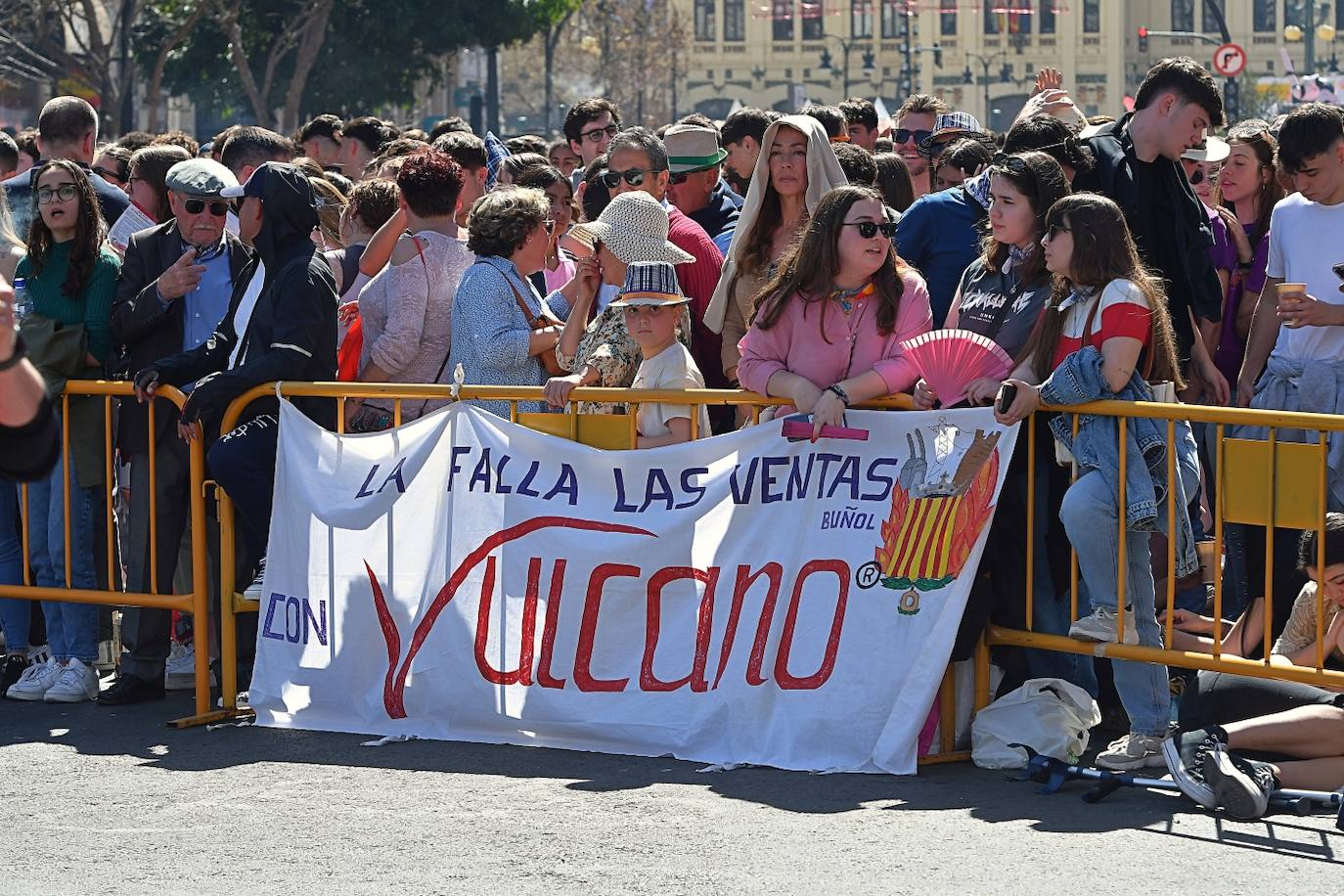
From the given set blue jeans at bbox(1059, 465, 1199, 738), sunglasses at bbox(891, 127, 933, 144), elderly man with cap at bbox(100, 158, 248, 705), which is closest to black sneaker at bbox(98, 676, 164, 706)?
elderly man with cap at bbox(100, 158, 248, 705)

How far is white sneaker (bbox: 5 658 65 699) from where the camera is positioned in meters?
8.02

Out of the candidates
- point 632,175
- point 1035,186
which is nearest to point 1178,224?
point 1035,186

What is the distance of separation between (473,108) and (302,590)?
4520 cm

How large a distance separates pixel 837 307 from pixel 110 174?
20.1 ft

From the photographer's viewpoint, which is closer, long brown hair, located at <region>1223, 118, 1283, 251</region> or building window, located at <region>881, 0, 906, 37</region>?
long brown hair, located at <region>1223, 118, 1283, 251</region>

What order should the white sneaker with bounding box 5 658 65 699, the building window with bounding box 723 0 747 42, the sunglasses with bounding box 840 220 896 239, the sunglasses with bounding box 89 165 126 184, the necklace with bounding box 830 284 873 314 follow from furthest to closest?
the building window with bounding box 723 0 747 42 < the sunglasses with bounding box 89 165 126 184 < the white sneaker with bounding box 5 658 65 699 < the necklace with bounding box 830 284 873 314 < the sunglasses with bounding box 840 220 896 239

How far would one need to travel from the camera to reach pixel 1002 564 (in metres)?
6.77

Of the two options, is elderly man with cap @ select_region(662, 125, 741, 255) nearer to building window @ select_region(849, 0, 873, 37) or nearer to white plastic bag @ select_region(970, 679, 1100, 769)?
white plastic bag @ select_region(970, 679, 1100, 769)

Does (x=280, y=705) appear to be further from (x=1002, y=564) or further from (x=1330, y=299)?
(x=1330, y=299)

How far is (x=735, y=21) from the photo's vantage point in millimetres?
120438

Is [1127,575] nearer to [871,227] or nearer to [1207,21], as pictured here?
[871,227]

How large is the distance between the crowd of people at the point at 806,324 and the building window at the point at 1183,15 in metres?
112

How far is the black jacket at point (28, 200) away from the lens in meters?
9.33

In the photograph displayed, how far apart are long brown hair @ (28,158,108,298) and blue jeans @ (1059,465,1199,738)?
4184mm
